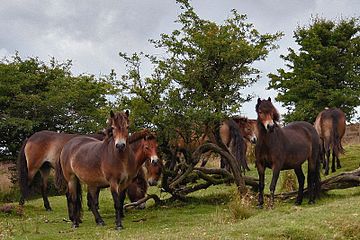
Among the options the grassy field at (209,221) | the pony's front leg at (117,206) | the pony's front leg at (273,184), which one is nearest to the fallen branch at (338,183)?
the grassy field at (209,221)

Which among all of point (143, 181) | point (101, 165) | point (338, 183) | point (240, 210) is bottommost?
point (240, 210)

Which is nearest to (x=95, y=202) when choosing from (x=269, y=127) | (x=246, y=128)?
(x=269, y=127)

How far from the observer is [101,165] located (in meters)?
10.4

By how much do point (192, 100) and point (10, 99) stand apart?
43.6 feet

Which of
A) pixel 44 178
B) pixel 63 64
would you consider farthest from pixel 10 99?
pixel 44 178

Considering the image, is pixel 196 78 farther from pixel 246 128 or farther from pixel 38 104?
pixel 38 104

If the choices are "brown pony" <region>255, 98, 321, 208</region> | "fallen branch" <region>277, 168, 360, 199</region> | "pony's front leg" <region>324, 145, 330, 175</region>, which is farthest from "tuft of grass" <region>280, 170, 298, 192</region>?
"pony's front leg" <region>324, 145, 330, 175</region>

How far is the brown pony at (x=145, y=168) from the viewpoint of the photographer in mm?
11047

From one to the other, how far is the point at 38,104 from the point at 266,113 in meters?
13.8

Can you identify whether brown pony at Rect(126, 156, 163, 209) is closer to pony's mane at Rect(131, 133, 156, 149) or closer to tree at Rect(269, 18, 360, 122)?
pony's mane at Rect(131, 133, 156, 149)

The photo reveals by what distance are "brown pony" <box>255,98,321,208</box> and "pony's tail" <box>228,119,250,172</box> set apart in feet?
11.6

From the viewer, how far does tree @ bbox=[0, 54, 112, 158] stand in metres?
22.0

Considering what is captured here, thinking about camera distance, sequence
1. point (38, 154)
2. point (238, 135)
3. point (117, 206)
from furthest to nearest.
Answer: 1. point (238, 135)
2. point (38, 154)
3. point (117, 206)

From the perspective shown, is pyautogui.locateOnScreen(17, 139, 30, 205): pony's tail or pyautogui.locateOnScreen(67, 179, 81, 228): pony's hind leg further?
pyautogui.locateOnScreen(17, 139, 30, 205): pony's tail
